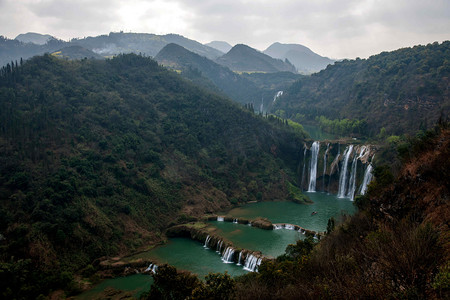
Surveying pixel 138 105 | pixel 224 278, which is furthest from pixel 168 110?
pixel 224 278

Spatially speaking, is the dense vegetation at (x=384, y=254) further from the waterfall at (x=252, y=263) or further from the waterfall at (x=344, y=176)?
the waterfall at (x=344, y=176)

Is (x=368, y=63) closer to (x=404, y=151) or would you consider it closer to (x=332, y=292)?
(x=404, y=151)

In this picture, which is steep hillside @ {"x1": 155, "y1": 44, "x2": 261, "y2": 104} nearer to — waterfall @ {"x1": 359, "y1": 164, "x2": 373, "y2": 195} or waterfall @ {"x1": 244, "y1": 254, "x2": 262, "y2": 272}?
waterfall @ {"x1": 359, "y1": 164, "x2": 373, "y2": 195}

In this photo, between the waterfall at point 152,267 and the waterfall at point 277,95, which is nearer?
the waterfall at point 152,267

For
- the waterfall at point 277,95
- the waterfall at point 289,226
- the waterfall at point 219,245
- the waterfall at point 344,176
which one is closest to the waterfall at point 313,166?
the waterfall at point 344,176

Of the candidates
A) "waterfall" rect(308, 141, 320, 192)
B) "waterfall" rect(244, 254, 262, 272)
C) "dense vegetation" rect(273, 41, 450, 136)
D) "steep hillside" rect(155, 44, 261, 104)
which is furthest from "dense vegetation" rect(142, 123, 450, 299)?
"steep hillside" rect(155, 44, 261, 104)

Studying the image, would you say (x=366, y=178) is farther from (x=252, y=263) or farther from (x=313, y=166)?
(x=252, y=263)

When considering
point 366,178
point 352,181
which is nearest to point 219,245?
point 366,178
